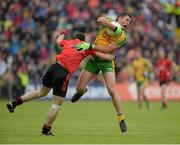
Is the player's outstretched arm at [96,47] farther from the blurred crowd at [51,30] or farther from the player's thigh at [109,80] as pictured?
the blurred crowd at [51,30]

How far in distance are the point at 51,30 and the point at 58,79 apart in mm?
21001

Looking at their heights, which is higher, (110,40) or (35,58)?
(110,40)

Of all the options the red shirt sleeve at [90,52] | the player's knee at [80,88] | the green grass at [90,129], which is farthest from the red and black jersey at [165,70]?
the red shirt sleeve at [90,52]

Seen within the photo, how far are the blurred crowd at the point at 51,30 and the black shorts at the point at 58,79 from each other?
18435 mm

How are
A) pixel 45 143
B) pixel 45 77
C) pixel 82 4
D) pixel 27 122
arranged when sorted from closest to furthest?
pixel 45 143 < pixel 45 77 < pixel 27 122 < pixel 82 4

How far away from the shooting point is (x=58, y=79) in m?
15.9

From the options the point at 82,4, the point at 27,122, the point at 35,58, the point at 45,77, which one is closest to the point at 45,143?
the point at 45,77

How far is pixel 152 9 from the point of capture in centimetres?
3931

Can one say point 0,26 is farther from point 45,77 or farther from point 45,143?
point 45,143

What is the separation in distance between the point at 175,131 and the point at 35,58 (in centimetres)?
1888

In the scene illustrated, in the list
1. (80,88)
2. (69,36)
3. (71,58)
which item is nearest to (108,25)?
(71,58)

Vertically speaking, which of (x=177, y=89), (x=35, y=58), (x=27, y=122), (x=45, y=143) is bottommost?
(x=177, y=89)

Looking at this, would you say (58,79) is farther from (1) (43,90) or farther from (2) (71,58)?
(1) (43,90)

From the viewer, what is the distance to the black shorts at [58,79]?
15852 mm
